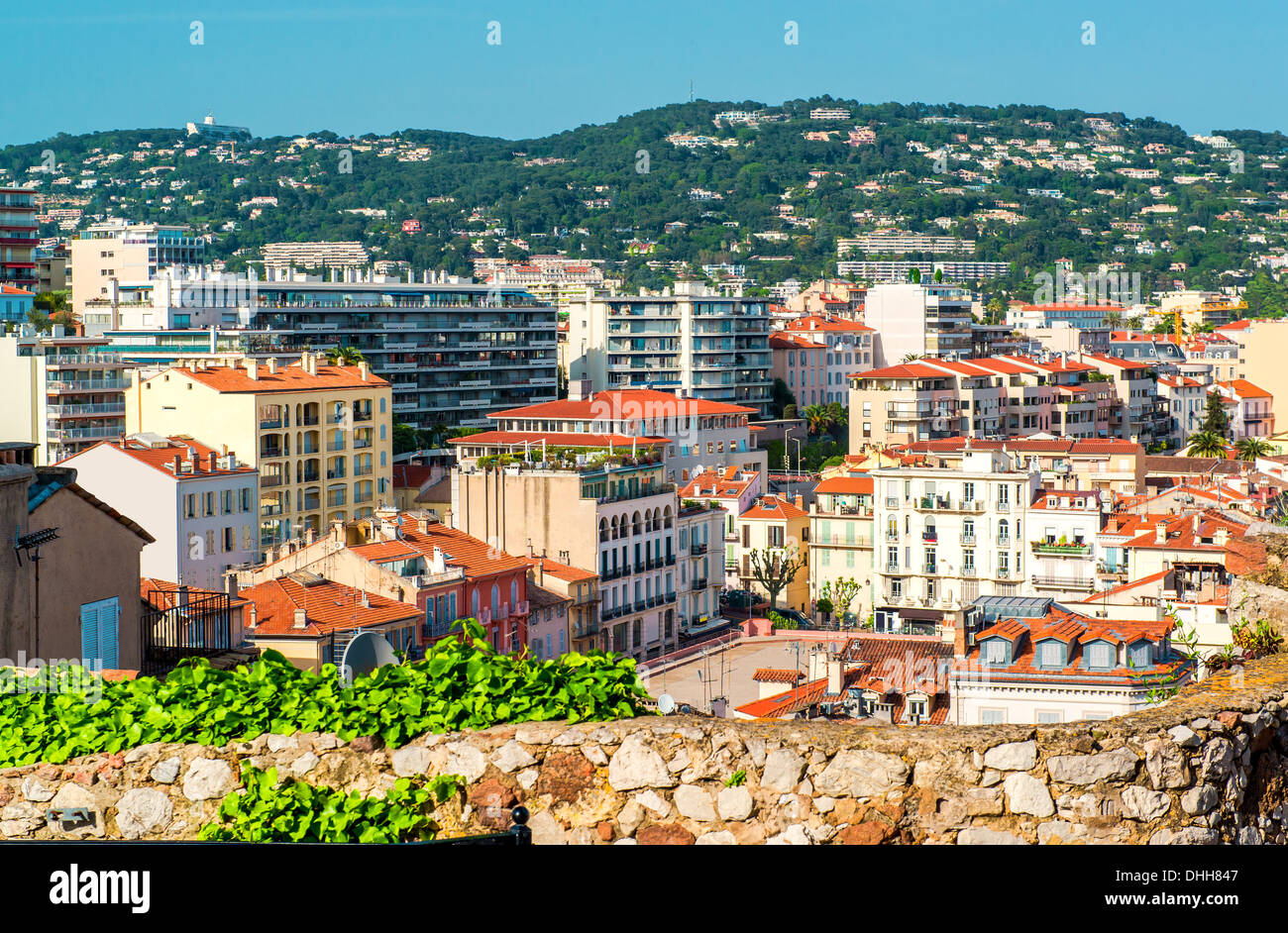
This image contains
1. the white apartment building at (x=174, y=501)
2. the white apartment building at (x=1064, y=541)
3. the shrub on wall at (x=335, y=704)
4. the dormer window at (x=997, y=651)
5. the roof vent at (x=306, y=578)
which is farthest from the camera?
the white apartment building at (x=1064, y=541)

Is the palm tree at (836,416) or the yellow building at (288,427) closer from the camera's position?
the yellow building at (288,427)

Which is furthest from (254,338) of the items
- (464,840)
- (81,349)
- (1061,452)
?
(464,840)

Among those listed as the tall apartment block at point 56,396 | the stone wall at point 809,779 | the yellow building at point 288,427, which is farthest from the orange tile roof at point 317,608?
the tall apartment block at point 56,396

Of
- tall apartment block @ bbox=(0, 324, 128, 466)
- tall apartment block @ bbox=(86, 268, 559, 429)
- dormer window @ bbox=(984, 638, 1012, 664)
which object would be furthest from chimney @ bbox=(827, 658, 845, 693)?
tall apartment block @ bbox=(86, 268, 559, 429)

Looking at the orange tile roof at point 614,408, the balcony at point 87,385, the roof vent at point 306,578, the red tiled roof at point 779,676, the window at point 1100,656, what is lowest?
the red tiled roof at point 779,676

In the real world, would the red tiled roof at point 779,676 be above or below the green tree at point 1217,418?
below

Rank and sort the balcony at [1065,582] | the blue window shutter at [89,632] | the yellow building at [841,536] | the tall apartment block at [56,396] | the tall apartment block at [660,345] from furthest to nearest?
the tall apartment block at [660,345]
the tall apartment block at [56,396]
the yellow building at [841,536]
the balcony at [1065,582]
the blue window shutter at [89,632]

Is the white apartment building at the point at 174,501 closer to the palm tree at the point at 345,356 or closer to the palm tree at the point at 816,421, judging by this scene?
the palm tree at the point at 345,356

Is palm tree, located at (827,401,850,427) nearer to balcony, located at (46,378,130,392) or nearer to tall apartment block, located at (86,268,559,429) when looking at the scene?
tall apartment block, located at (86,268,559,429)
